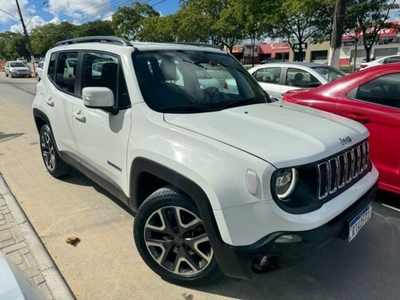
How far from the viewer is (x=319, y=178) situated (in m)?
2.08

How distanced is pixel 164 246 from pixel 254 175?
39.9 inches

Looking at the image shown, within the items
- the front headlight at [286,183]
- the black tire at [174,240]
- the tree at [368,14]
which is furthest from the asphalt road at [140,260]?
the tree at [368,14]

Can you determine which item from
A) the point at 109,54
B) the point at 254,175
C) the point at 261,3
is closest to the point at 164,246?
the point at 254,175

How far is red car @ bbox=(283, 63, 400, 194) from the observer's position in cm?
340

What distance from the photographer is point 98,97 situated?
2.66 metres

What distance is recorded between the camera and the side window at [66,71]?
12.1 feet

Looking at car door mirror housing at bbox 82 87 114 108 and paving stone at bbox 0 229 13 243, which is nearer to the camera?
car door mirror housing at bbox 82 87 114 108

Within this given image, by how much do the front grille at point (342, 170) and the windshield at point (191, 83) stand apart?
1.01 metres

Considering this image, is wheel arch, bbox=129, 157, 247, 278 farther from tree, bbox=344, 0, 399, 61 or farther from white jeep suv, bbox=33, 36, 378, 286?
tree, bbox=344, 0, 399, 61

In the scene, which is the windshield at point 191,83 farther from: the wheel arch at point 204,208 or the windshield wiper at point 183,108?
the wheel arch at point 204,208

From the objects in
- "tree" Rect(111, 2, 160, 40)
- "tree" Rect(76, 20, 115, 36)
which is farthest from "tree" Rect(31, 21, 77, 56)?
"tree" Rect(111, 2, 160, 40)

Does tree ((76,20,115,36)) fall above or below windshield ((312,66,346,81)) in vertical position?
above

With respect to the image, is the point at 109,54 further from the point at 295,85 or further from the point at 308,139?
the point at 295,85

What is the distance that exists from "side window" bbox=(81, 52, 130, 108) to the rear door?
98.9 inches
